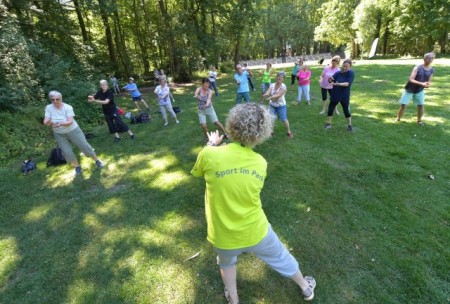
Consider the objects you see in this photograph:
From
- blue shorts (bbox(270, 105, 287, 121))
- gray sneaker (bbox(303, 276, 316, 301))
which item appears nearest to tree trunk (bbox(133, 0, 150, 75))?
blue shorts (bbox(270, 105, 287, 121))

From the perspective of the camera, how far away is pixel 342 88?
636cm

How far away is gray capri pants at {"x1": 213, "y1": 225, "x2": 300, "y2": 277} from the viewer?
84.7 inches

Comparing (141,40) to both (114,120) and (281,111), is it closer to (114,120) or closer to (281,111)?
(114,120)

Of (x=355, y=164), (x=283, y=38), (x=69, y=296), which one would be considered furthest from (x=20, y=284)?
(x=283, y=38)

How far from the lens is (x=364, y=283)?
113 inches

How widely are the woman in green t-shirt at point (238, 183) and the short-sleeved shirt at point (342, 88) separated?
16.5 feet

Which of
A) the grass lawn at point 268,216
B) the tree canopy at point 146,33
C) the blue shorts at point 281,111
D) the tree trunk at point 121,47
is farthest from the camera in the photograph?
the tree trunk at point 121,47

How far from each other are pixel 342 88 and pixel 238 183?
5556mm

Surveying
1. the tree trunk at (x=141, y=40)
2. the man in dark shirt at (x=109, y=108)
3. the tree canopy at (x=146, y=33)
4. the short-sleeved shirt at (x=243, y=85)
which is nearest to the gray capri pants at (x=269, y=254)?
the man in dark shirt at (x=109, y=108)

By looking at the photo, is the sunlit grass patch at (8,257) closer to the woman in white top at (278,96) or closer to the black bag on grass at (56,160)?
the black bag on grass at (56,160)

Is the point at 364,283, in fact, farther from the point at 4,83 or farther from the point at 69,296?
the point at 4,83

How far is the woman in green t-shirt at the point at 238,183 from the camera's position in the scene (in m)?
1.91

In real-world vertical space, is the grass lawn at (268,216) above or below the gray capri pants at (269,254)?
below

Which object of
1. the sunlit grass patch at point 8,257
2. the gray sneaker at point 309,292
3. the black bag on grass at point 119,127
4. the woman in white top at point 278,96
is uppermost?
the woman in white top at point 278,96
